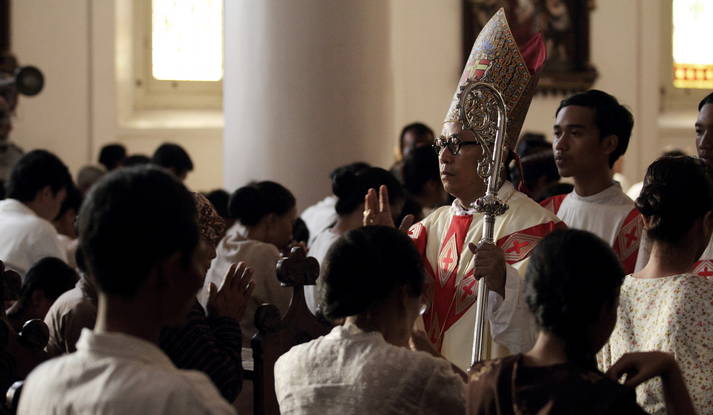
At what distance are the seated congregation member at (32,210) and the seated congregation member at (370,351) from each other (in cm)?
298

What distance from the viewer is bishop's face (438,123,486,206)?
11.7 feet

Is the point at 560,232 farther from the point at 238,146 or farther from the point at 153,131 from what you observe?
the point at 153,131

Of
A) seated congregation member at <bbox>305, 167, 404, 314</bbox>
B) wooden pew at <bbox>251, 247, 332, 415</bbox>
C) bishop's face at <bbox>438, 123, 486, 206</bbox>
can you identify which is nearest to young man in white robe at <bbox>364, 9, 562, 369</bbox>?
bishop's face at <bbox>438, 123, 486, 206</bbox>

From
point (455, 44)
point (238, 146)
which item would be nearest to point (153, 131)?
point (455, 44)

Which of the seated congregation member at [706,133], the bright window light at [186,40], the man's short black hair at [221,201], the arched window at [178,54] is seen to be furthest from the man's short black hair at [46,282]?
the bright window light at [186,40]

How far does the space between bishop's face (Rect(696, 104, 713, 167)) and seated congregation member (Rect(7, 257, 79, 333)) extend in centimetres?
232

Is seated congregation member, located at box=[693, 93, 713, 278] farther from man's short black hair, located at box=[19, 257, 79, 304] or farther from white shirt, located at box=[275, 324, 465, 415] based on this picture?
man's short black hair, located at box=[19, 257, 79, 304]

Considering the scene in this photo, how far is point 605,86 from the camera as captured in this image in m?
13.2

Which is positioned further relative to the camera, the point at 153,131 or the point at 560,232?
the point at 153,131

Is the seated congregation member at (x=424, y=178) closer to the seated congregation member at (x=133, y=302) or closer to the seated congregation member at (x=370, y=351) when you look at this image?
the seated congregation member at (x=370, y=351)

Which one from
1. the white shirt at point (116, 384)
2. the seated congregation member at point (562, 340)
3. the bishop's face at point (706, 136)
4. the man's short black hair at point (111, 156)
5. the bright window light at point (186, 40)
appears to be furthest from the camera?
the bright window light at point (186, 40)

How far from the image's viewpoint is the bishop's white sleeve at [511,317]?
3.13m

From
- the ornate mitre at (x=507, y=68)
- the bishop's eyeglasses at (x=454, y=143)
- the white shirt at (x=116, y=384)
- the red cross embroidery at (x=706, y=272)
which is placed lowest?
the red cross embroidery at (x=706, y=272)

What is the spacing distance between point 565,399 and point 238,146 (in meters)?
4.99
